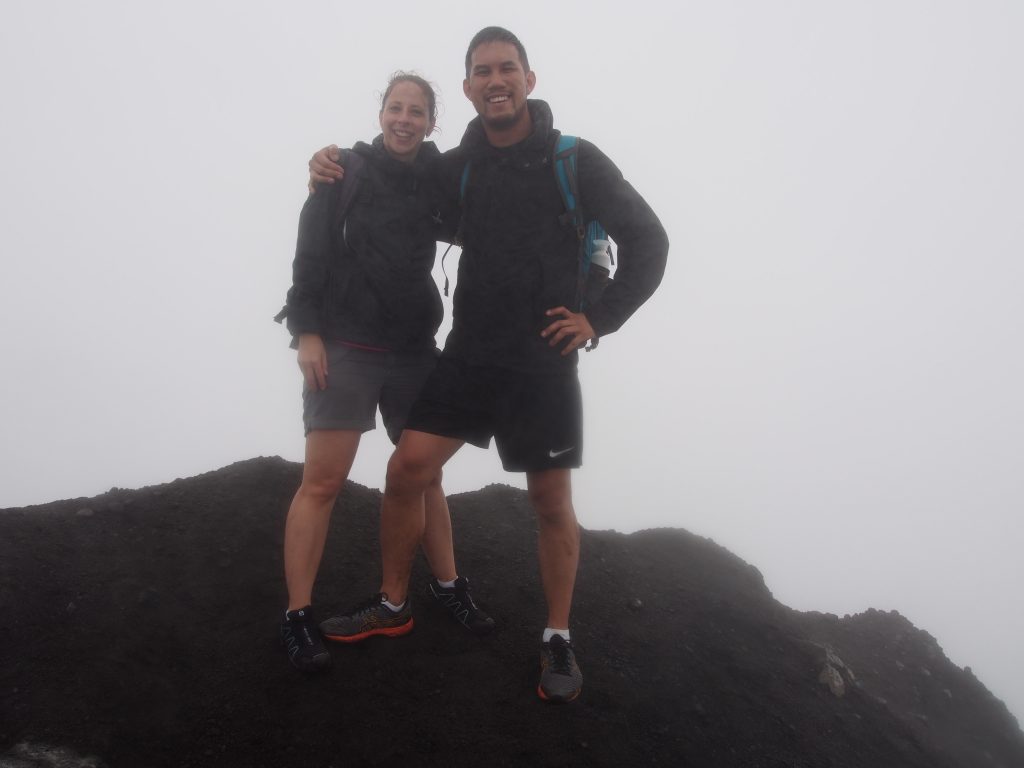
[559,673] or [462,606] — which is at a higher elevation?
[462,606]

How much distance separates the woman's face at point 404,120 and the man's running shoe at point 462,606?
3.07 meters

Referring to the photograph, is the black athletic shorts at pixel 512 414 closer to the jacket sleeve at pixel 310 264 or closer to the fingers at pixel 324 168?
the jacket sleeve at pixel 310 264

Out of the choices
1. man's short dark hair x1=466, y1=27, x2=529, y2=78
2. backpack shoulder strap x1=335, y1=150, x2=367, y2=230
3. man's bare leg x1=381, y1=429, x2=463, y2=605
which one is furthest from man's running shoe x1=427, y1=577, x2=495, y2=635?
man's short dark hair x1=466, y1=27, x2=529, y2=78

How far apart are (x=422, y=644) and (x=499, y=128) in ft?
11.3

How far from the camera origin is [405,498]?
4309mm

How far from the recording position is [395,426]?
461cm

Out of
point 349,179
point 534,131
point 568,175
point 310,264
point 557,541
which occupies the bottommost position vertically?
point 557,541

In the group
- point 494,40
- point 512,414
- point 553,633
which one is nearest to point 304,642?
point 553,633

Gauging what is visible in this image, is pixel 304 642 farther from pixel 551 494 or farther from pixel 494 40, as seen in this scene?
pixel 494 40

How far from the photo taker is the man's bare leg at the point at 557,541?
14.1 feet

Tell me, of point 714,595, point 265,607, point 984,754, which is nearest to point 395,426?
point 265,607

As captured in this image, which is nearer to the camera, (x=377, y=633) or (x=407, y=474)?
(x=407, y=474)

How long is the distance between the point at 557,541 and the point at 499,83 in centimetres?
284

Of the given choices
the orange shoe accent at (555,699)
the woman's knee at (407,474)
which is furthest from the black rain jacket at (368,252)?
the orange shoe accent at (555,699)
